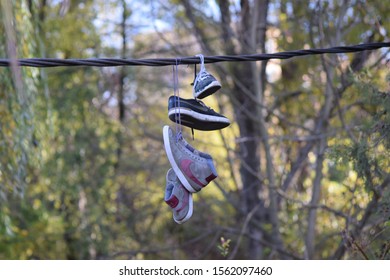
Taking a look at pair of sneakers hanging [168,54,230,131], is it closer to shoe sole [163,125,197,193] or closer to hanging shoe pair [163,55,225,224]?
hanging shoe pair [163,55,225,224]

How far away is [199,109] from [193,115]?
52mm

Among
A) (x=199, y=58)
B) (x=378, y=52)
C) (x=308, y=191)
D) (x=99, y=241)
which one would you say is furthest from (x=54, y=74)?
(x=199, y=58)

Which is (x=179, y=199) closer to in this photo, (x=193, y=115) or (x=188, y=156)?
(x=188, y=156)

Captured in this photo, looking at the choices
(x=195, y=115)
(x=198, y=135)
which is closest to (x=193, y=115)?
(x=195, y=115)

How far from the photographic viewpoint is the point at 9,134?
5.30 m

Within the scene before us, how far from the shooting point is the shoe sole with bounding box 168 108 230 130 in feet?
9.73

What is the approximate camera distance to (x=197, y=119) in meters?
2.99

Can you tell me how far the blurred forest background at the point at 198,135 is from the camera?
5.54 m

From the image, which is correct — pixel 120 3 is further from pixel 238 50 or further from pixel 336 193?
pixel 336 193

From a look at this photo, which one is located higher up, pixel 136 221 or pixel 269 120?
pixel 269 120

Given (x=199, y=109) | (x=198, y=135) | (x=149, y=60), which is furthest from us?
(x=198, y=135)

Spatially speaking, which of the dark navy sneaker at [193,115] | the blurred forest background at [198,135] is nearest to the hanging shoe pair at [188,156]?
the dark navy sneaker at [193,115]

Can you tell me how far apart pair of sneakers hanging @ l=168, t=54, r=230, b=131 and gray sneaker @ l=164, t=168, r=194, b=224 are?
11.1 inches
